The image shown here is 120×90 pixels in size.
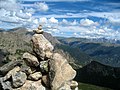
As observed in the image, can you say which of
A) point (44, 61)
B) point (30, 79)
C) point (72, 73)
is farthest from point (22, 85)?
point (72, 73)

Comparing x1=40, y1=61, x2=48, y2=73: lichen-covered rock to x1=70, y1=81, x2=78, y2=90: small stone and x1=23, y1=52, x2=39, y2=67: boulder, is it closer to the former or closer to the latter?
x1=23, y1=52, x2=39, y2=67: boulder

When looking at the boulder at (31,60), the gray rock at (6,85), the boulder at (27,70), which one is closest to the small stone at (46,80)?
the boulder at (27,70)

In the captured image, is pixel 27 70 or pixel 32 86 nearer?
pixel 32 86

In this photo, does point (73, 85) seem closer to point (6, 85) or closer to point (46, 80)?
point (46, 80)

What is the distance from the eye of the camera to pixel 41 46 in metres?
49.7

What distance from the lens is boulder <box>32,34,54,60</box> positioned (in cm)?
4959

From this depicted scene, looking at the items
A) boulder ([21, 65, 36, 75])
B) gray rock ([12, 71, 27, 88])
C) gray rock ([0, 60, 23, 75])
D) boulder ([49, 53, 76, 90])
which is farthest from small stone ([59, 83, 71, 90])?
gray rock ([0, 60, 23, 75])

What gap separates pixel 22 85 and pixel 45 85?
4.15m

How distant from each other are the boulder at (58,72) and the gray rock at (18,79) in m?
5.15

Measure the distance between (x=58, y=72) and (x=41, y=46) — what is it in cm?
681

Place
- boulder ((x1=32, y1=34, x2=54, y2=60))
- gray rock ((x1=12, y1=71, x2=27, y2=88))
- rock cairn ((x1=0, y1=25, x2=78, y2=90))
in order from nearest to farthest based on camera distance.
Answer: rock cairn ((x1=0, y1=25, x2=78, y2=90)) < gray rock ((x1=12, y1=71, x2=27, y2=88)) < boulder ((x1=32, y1=34, x2=54, y2=60))

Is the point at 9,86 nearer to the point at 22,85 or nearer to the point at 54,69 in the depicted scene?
the point at 22,85

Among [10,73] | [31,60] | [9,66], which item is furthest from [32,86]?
[9,66]

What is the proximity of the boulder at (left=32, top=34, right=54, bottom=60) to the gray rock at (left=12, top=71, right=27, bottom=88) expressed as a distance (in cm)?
522
